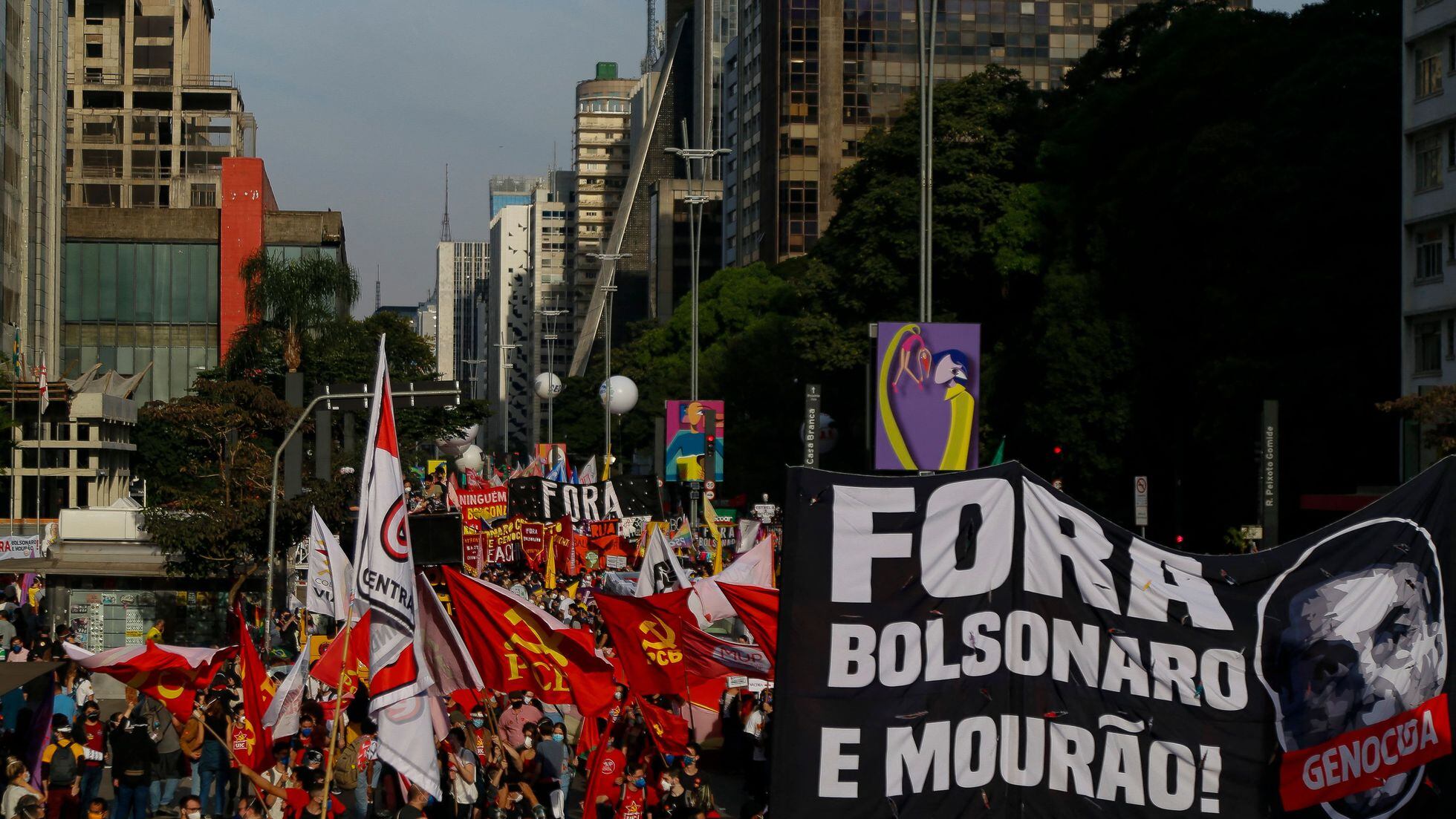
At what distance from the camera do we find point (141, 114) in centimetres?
11619

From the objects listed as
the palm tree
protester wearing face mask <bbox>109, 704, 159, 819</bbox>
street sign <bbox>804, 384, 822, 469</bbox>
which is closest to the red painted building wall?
the palm tree

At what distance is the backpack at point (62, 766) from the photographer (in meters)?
14.9

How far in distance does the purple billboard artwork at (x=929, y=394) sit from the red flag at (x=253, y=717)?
14190 millimetres

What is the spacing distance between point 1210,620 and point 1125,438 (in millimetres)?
35202

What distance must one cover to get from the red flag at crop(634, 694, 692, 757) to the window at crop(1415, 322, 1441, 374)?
25.8 m

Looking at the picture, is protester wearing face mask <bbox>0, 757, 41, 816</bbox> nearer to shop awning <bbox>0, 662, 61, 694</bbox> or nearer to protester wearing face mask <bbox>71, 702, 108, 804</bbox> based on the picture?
shop awning <bbox>0, 662, 61, 694</bbox>

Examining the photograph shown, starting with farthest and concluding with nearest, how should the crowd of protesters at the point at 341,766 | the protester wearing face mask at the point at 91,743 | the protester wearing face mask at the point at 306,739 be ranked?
the protester wearing face mask at the point at 91,743 → the protester wearing face mask at the point at 306,739 → the crowd of protesters at the point at 341,766

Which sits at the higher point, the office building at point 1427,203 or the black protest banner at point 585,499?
the office building at point 1427,203

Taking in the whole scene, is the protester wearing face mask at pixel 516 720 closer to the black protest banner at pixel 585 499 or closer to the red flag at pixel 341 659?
the red flag at pixel 341 659

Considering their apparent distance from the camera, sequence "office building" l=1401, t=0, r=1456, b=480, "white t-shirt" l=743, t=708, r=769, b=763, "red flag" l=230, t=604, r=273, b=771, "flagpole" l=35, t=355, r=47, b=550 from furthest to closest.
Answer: "flagpole" l=35, t=355, r=47, b=550 < "office building" l=1401, t=0, r=1456, b=480 < "white t-shirt" l=743, t=708, r=769, b=763 < "red flag" l=230, t=604, r=273, b=771

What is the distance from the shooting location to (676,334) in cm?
8819

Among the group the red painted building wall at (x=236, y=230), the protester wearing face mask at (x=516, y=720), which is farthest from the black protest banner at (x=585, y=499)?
the red painted building wall at (x=236, y=230)

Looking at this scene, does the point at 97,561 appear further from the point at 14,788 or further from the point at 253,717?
the point at 14,788

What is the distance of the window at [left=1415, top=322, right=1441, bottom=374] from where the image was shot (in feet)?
118
